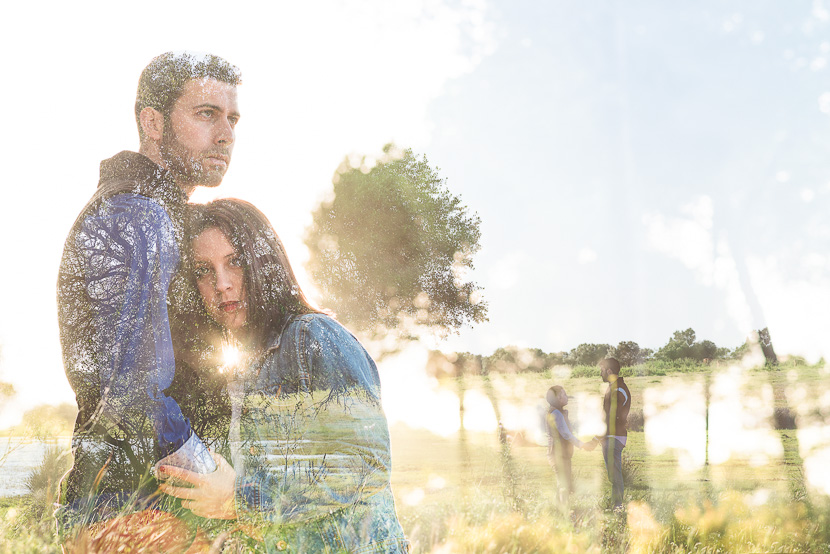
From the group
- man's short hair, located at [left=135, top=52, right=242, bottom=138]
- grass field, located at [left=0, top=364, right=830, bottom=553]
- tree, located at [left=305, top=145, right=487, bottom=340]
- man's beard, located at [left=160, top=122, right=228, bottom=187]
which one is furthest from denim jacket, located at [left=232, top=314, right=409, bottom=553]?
tree, located at [left=305, top=145, right=487, bottom=340]

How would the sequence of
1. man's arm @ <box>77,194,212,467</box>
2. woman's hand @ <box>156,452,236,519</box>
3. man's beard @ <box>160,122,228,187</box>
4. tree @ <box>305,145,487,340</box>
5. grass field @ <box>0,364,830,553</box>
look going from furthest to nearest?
tree @ <box>305,145,487,340</box> < grass field @ <box>0,364,830,553</box> < man's beard @ <box>160,122,228,187</box> < woman's hand @ <box>156,452,236,519</box> < man's arm @ <box>77,194,212,467</box>

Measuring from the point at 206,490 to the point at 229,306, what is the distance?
0.70 m

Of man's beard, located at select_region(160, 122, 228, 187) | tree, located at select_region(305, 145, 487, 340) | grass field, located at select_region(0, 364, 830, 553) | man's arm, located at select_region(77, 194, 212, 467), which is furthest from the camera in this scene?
tree, located at select_region(305, 145, 487, 340)

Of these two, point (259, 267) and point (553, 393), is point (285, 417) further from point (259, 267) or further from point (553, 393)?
point (553, 393)

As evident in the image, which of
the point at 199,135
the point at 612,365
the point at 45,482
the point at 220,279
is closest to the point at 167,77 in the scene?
the point at 199,135

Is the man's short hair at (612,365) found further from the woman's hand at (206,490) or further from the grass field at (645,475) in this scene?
the woman's hand at (206,490)

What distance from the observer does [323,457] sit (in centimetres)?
214

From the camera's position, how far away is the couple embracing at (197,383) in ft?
6.79

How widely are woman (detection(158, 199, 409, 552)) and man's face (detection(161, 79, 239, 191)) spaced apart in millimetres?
157

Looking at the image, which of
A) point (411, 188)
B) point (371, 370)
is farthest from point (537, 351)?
point (371, 370)

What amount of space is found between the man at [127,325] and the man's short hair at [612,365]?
4.32 metres

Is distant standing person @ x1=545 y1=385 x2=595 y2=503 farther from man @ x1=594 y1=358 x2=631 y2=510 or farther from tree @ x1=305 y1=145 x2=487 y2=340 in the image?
tree @ x1=305 y1=145 x2=487 y2=340

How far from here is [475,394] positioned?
20.5 ft

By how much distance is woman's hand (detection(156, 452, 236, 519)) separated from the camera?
84.7 inches
